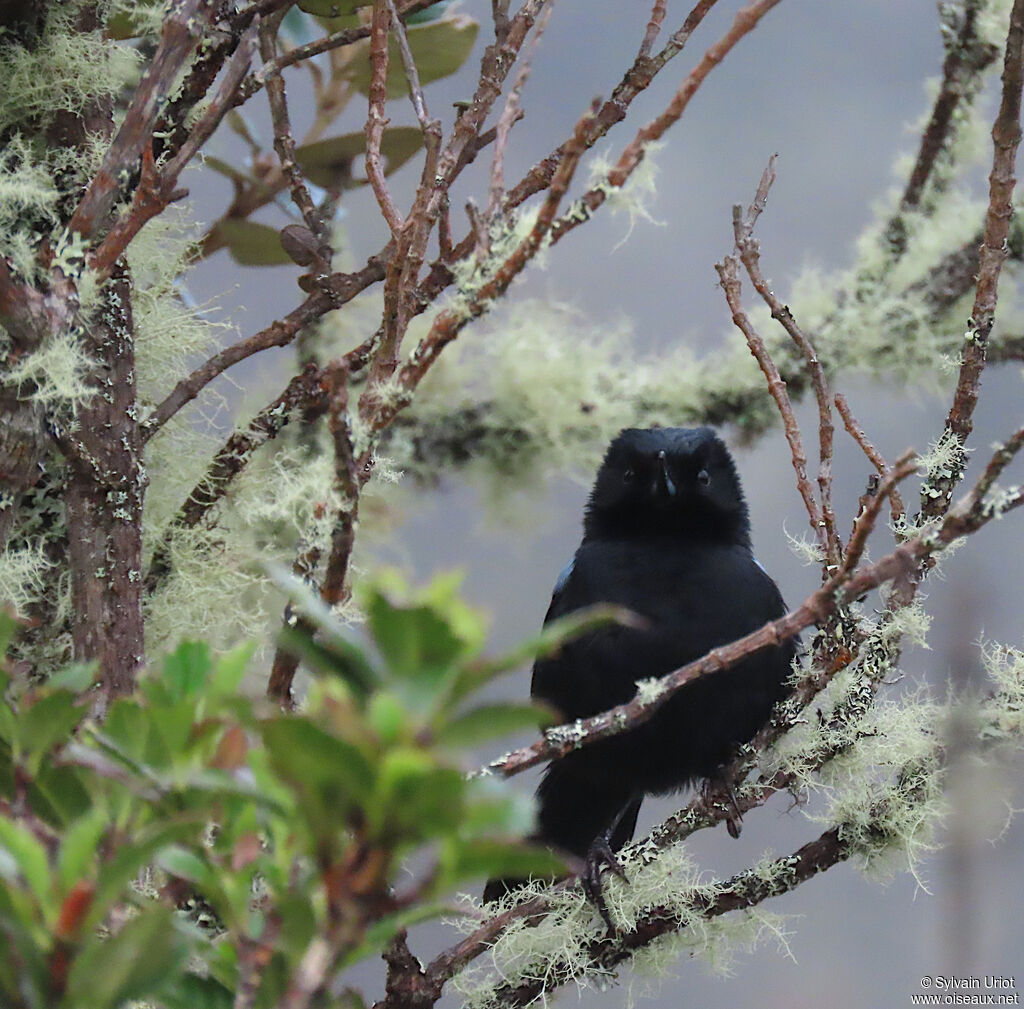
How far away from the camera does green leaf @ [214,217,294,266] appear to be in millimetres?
1138

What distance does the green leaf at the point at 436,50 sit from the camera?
1.01 metres

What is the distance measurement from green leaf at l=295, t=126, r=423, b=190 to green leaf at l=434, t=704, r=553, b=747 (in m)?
0.79

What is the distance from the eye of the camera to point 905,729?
0.82 meters

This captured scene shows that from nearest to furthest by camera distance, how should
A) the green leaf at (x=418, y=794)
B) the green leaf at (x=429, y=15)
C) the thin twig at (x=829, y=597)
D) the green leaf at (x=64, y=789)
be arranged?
the green leaf at (x=418, y=794) → the green leaf at (x=64, y=789) → the thin twig at (x=829, y=597) → the green leaf at (x=429, y=15)

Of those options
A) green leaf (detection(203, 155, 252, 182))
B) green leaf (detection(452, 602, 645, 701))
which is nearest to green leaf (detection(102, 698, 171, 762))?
green leaf (detection(452, 602, 645, 701))

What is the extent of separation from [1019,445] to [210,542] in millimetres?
609

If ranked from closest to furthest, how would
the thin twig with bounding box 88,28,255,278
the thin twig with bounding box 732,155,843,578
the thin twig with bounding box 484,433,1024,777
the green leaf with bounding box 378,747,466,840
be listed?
the green leaf with bounding box 378,747,466,840, the thin twig with bounding box 484,433,1024,777, the thin twig with bounding box 88,28,255,278, the thin twig with bounding box 732,155,843,578

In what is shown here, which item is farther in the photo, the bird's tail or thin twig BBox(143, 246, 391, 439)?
the bird's tail

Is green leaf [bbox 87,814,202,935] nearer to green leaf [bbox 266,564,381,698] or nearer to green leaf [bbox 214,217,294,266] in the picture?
green leaf [bbox 266,564,381,698]

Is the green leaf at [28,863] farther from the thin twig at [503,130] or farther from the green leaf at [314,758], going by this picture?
the thin twig at [503,130]

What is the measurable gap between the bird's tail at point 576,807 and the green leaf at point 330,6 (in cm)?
64

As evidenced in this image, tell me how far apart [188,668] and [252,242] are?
31.8 inches

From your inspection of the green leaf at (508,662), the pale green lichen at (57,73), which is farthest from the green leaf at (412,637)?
the pale green lichen at (57,73)

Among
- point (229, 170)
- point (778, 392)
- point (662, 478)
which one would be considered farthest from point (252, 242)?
point (778, 392)
